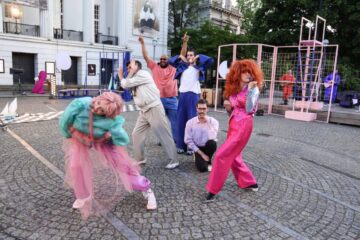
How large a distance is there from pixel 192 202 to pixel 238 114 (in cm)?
119

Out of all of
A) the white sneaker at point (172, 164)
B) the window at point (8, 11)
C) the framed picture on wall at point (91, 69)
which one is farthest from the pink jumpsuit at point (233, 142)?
the window at point (8, 11)

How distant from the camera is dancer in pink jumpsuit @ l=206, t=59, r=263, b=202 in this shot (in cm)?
363

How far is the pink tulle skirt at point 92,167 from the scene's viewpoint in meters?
3.14

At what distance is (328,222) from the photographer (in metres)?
3.40

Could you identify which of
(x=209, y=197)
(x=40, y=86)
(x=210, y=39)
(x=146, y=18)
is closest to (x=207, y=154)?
(x=209, y=197)

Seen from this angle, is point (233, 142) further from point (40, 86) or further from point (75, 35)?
point (75, 35)

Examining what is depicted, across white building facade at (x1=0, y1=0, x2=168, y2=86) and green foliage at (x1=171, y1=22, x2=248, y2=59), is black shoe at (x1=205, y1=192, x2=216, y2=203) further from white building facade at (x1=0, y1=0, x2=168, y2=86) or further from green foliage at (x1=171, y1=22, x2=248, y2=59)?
green foliage at (x1=171, y1=22, x2=248, y2=59)

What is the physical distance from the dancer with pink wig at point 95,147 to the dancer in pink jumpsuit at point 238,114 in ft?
2.72

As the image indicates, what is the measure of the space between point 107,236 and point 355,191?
352cm

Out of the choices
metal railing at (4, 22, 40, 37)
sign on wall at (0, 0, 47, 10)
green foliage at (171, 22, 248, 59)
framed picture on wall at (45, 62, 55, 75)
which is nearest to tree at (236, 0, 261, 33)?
green foliage at (171, 22, 248, 59)

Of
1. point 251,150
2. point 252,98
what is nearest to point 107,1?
point 251,150

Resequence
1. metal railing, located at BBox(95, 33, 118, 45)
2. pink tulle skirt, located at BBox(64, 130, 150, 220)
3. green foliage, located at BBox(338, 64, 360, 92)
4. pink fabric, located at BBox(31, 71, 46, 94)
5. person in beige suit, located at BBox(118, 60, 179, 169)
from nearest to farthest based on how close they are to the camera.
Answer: pink tulle skirt, located at BBox(64, 130, 150, 220) → person in beige suit, located at BBox(118, 60, 179, 169) → green foliage, located at BBox(338, 64, 360, 92) → pink fabric, located at BBox(31, 71, 46, 94) → metal railing, located at BBox(95, 33, 118, 45)

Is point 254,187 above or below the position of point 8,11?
below

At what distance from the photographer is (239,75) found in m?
3.75
